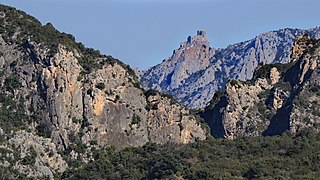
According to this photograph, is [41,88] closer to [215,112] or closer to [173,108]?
[173,108]

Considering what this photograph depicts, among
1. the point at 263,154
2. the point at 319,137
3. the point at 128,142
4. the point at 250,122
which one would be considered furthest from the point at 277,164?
the point at 250,122

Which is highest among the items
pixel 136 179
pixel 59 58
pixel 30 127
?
pixel 59 58

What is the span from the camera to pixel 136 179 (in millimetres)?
89875

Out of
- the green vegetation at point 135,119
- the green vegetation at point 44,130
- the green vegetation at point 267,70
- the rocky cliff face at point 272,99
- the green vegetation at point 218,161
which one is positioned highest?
the green vegetation at point 267,70

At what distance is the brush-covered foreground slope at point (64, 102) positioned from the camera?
112m

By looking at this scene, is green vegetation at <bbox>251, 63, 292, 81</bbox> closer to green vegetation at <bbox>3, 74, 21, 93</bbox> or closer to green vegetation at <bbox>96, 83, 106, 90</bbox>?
green vegetation at <bbox>96, 83, 106, 90</bbox>

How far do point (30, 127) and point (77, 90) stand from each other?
7101 millimetres

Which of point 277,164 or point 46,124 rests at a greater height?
point 46,124

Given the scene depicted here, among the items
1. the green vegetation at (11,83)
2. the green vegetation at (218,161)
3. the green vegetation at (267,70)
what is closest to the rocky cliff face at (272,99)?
the green vegetation at (267,70)

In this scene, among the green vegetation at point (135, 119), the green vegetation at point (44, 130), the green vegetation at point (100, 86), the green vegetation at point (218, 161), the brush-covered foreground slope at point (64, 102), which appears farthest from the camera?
the green vegetation at point (135, 119)

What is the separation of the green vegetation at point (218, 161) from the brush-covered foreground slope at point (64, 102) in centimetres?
855

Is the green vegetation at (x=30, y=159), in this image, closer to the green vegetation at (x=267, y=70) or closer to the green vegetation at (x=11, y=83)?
the green vegetation at (x=11, y=83)

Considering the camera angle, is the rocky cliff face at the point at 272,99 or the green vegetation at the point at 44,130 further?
the rocky cliff face at the point at 272,99

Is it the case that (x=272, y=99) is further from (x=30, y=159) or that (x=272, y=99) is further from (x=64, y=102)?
(x=30, y=159)
